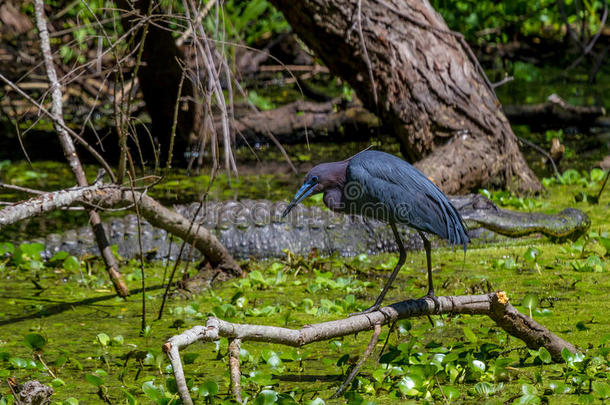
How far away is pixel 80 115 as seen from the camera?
315 inches

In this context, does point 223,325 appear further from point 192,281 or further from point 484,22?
point 484,22

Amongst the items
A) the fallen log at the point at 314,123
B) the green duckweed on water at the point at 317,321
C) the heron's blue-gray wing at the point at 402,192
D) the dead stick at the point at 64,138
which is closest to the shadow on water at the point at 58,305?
the green duckweed on water at the point at 317,321

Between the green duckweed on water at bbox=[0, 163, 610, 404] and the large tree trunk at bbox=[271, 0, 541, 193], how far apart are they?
0.47m

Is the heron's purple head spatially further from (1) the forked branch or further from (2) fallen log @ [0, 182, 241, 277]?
(2) fallen log @ [0, 182, 241, 277]

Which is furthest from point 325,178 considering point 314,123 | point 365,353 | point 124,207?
point 314,123

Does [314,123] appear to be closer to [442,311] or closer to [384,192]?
[384,192]

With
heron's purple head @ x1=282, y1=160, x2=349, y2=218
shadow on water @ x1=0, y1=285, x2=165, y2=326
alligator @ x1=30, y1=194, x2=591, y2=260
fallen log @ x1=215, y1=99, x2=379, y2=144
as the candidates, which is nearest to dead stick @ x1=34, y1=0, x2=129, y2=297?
shadow on water @ x1=0, y1=285, x2=165, y2=326

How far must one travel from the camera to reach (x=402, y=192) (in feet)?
9.75

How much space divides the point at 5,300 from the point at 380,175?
2.25 metres

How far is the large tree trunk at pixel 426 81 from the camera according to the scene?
220 inches

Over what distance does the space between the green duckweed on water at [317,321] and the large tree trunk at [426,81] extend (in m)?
0.47

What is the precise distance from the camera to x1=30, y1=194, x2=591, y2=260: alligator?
4883 millimetres

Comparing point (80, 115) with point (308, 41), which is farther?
point (80, 115)

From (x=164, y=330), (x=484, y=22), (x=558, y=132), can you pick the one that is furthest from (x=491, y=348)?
(x=484, y=22)
